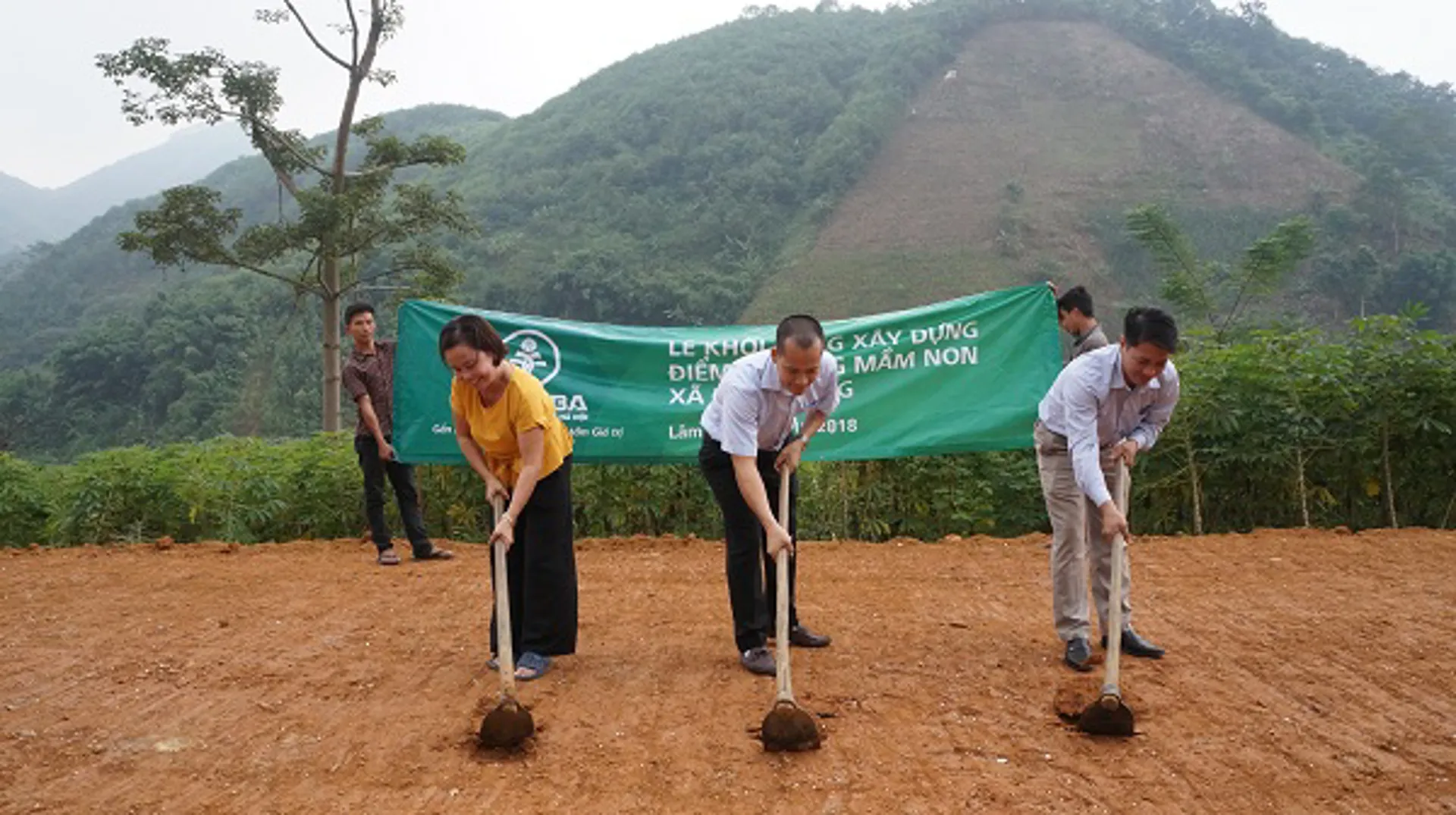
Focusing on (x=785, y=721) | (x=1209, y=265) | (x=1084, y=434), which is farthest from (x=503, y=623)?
(x=1209, y=265)

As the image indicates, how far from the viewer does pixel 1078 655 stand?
4332 mm

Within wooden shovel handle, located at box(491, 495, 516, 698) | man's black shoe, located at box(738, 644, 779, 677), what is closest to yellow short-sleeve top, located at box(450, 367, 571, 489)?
wooden shovel handle, located at box(491, 495, 516, 698)

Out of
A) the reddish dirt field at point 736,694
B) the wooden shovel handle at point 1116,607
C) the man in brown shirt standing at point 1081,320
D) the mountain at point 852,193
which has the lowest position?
the reddish dirt field at point 736,694

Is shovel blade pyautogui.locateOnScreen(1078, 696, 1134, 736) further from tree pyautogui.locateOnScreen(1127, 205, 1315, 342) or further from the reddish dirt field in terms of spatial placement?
tree pyautogui.locateOnScreen(1127, 205, 1315, 342)

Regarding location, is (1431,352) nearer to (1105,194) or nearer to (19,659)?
(19,659)

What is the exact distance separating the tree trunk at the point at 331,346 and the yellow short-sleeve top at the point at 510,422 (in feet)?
34.5

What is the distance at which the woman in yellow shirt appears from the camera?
4.08 m

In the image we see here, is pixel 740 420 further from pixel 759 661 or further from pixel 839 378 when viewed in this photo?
pixel 839 378

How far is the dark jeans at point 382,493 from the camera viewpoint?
6668mm

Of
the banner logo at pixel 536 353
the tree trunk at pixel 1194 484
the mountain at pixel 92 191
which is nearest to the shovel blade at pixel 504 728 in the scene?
the banner logo at pixel 536 353

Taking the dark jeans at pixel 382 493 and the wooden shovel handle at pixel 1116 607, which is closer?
the wooden shovel handle at pixel 1116 607

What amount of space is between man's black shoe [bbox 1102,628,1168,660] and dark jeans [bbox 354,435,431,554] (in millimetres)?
4390

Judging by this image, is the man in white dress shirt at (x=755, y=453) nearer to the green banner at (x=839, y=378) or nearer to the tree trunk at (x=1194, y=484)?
the green banner at (x=839, y=378)

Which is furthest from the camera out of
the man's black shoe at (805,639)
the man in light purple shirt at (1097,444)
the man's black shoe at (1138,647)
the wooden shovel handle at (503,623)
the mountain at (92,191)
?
the mountain at (92,191)
